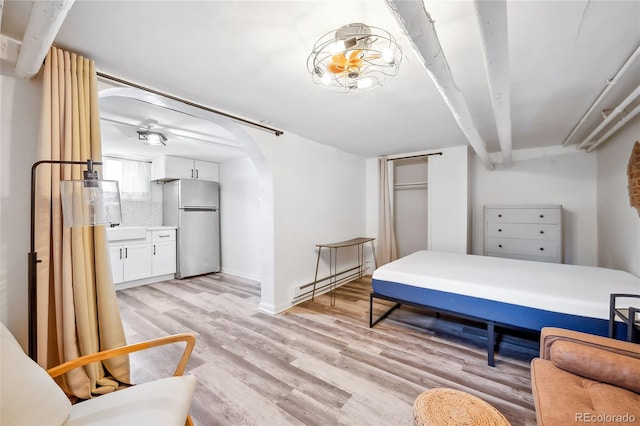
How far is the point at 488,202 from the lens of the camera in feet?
14.3

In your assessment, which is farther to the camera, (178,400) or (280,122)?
(280,122)

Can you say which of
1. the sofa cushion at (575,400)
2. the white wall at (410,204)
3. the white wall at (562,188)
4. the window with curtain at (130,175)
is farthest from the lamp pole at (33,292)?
the white wall at (562,188)

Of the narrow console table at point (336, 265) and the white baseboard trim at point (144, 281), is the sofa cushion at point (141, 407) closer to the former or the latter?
the narrow console table at point (336, 265)

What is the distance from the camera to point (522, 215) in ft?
12.2

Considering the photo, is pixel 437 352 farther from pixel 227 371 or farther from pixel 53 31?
pixel 53 31

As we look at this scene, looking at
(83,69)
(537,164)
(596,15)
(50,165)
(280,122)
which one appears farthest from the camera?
(537,164)

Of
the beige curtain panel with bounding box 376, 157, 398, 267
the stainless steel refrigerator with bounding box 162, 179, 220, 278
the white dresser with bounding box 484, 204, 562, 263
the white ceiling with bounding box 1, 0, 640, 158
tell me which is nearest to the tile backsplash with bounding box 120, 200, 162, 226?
the stainless steel refrigerator with bounding box 162, 179, 220, 278

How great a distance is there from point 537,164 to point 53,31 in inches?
218

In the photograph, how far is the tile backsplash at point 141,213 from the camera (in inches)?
188

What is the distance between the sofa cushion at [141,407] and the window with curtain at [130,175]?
454cm

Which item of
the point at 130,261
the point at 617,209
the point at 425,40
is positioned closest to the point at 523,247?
the point at 617,209

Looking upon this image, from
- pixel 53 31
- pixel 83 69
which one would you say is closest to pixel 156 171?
pixel 83 69

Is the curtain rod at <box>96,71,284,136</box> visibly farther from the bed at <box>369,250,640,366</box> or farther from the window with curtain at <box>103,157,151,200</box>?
the window with curtain at <box>103,157,151,200</box>
